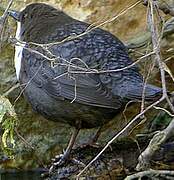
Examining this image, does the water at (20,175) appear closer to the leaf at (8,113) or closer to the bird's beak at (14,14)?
the leaf at (8,113)

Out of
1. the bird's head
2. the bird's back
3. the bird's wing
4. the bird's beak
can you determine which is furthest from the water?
the bird's beak

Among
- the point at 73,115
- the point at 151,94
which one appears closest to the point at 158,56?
the point at 151,94

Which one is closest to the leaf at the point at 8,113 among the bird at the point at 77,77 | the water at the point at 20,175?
the bird at the point at 77,77

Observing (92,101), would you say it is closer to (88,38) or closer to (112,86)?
(112,86)

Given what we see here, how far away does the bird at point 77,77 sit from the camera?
388 cm

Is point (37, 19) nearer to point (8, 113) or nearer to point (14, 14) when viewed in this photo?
point (14, 14)

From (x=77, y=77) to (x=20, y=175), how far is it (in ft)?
4.62

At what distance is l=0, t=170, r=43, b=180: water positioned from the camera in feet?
15.9

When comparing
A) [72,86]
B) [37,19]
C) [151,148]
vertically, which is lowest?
[151,148]

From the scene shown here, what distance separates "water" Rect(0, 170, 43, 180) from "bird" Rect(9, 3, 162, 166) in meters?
0.63

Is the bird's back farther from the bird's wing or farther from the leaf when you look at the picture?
the leaf

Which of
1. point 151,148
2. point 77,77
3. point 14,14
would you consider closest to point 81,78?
point 77,77

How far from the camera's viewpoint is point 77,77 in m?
3.92

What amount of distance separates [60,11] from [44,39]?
0.47 meters
